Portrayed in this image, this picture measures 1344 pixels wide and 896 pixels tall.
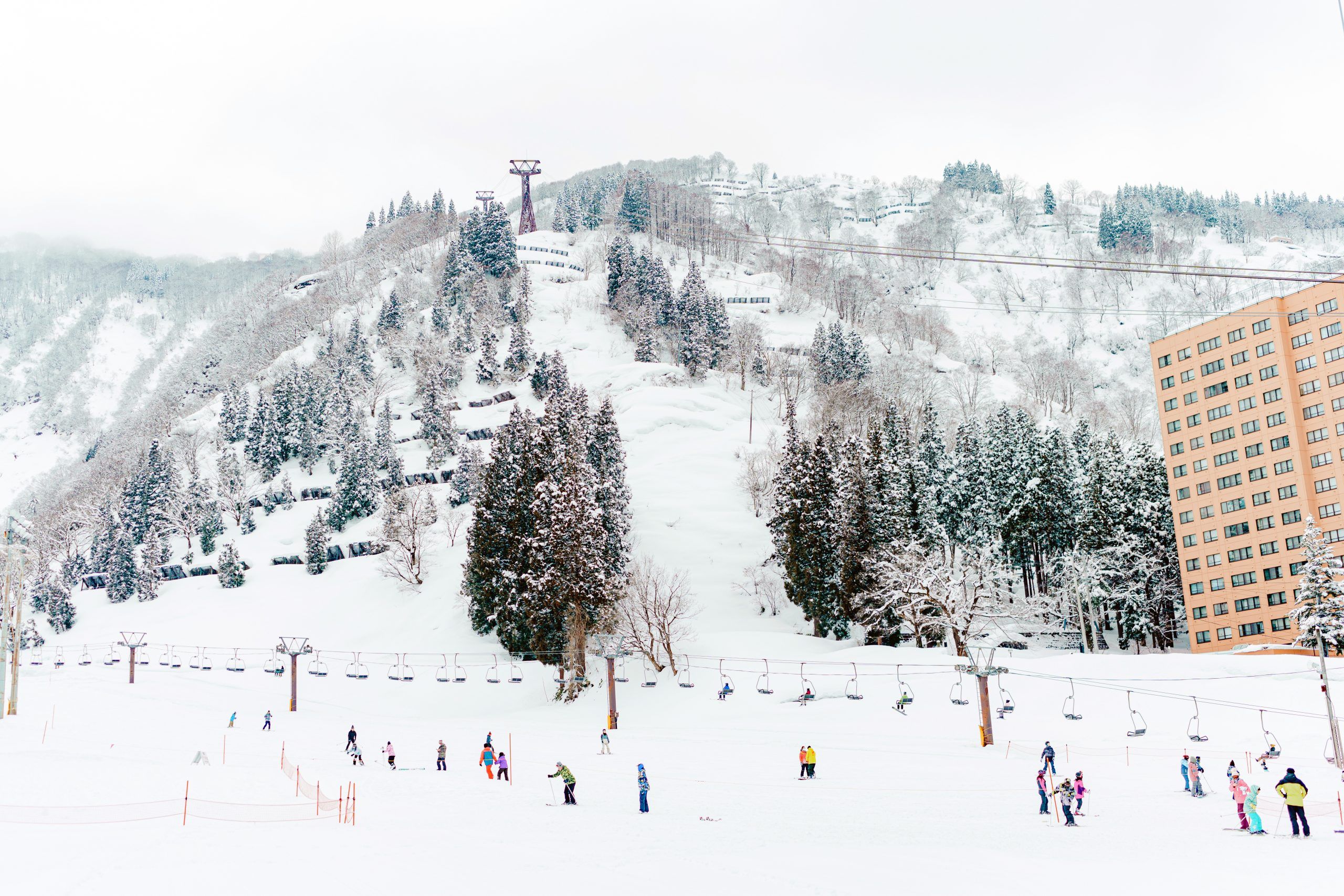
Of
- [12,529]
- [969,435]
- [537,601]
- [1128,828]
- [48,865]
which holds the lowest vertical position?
[1128,828]

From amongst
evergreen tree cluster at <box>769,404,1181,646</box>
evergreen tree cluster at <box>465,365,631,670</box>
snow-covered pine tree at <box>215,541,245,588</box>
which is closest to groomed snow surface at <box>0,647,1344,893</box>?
evergreen tree cluster at <box>465,365,631,670</box>

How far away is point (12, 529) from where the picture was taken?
132 ft

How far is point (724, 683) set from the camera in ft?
151

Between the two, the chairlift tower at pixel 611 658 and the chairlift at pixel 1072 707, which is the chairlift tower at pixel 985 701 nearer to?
the chairlift at pixel 1072 707

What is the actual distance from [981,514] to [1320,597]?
21464mm

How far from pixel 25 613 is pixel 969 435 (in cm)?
8518

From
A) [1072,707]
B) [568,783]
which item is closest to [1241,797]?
[568,783]

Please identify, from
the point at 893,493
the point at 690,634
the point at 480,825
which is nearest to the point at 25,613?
the point at 690,634

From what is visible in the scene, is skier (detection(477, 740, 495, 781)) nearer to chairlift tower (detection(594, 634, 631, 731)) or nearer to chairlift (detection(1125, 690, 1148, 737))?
chairlift tower (detection(594, 634, 631, 731))

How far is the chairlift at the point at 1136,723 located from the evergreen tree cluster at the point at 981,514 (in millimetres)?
18920

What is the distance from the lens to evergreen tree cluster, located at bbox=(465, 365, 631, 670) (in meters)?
50.5

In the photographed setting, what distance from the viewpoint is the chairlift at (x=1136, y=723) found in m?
33.5

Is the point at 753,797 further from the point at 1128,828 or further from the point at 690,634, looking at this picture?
the point at 690,634

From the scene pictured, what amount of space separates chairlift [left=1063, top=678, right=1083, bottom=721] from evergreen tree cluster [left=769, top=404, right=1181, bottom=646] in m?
15.7
